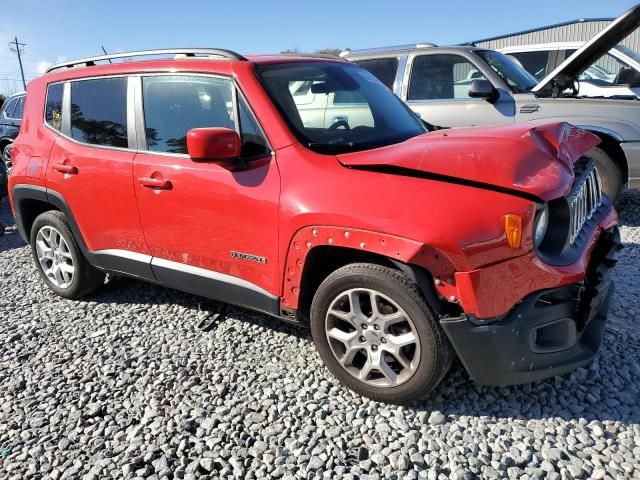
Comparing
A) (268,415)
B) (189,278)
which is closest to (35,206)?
(189,278)

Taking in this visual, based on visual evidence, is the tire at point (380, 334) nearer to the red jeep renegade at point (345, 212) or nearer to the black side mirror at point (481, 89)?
the red jeep renegade at point (345, 212)

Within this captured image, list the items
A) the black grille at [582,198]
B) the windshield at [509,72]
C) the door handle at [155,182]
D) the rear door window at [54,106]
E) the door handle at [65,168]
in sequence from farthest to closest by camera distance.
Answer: the windshield at [509,72] → the rear door window at [54,106] → the door handle at [65,168] → the door handle at [155,182] → the black grille at [582,198]

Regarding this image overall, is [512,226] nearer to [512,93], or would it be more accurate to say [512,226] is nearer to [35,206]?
[35,206]

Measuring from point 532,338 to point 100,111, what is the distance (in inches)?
131

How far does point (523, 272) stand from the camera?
231 cm

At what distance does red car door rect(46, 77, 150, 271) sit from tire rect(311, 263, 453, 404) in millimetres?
1610

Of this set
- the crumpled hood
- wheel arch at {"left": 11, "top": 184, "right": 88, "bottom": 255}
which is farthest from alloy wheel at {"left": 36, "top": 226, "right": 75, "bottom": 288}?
the crumpled hood

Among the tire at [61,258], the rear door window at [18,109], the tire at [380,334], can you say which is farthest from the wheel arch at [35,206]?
the rear door window at [18,109]

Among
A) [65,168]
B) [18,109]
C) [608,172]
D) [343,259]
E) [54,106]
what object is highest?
[54,106]

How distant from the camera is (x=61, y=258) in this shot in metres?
4.41

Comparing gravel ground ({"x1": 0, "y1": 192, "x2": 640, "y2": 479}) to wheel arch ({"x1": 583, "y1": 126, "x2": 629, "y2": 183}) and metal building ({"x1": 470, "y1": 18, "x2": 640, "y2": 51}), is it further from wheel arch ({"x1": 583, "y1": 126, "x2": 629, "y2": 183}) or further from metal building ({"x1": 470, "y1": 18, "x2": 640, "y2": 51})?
metal building ({"x1": 470, "y1": 18, "x2": 640, "y2": 51})

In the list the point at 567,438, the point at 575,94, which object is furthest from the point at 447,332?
the point at 575,94

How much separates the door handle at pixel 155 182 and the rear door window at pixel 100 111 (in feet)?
1.27

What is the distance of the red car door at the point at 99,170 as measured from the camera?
11.8 feet
